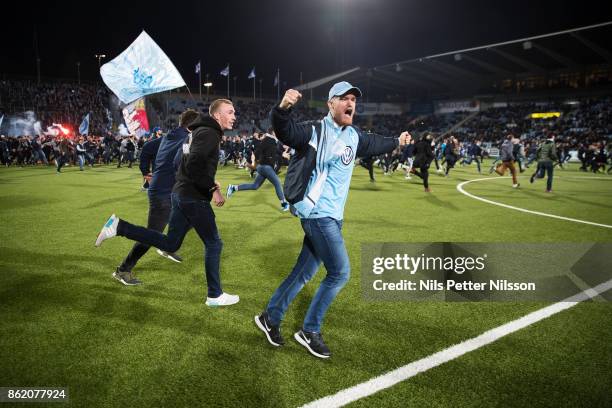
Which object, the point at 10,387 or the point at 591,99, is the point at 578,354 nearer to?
the point at 10,387

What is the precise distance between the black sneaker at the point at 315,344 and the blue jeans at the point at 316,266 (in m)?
0.05

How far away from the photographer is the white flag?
1191cm

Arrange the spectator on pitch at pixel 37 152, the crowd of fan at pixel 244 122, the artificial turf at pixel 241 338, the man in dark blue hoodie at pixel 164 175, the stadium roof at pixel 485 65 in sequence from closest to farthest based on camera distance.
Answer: the artificial turf at pixel 241 338 → the man in dark blue hoodie at pixel 164 175 → the spectator on pitch at pixel 37 152 → the crowd of fan at pixel 244 122 → the stadium roof at pixel 485 65

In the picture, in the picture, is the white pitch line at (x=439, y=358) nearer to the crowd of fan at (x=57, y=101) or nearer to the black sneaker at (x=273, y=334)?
the black sneaker at (x=273, y=334)

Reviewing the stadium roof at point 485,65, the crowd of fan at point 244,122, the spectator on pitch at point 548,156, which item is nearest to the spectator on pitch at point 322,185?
the spectator on pitch at point 548,156

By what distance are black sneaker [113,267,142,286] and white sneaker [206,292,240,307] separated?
3.77ft

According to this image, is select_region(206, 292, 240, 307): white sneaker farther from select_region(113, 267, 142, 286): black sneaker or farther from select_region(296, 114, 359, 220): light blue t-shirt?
select_region(296, 114, 359, 220): light blue t-shirt

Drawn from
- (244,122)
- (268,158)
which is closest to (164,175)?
(268,158)

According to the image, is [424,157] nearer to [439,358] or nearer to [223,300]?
[223,300]

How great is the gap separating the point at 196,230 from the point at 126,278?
1488 millimetres

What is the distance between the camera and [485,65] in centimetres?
5503

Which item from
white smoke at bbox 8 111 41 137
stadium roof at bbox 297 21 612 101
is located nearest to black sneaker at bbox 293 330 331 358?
white smoke at bbox 8 111 41 137

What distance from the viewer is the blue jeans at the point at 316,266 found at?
10.3ft

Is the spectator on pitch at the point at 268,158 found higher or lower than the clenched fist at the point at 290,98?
lower
